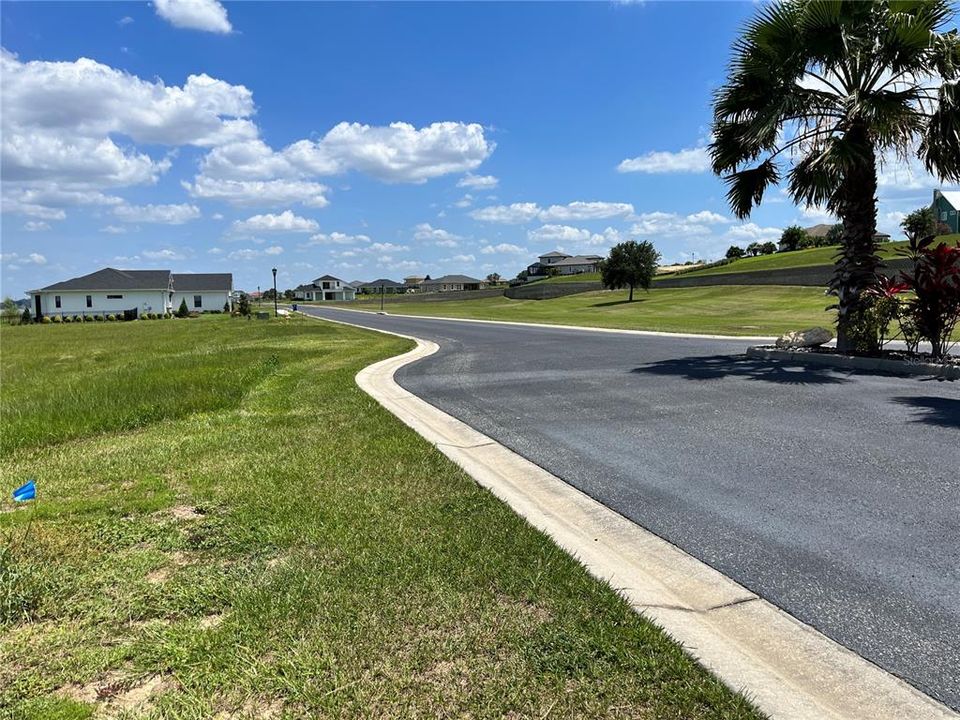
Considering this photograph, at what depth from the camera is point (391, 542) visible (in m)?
3.75

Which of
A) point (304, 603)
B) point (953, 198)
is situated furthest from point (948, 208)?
point (304, 603)

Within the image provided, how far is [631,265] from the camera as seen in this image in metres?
63.0

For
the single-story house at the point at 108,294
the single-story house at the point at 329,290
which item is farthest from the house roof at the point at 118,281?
the single-story house at the point at 329,290

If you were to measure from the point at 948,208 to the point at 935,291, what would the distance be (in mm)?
73594

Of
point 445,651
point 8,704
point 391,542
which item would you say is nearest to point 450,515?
point 391,542

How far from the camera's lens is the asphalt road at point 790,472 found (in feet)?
10.1

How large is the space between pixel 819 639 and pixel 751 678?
53 cm

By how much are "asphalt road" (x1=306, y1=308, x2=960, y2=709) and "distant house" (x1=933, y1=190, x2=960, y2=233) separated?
74239mm

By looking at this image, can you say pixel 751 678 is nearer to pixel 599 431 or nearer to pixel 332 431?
pixel 599 431

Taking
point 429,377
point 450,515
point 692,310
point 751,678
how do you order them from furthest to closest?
point 692,310 → point 429,377 → point 450,515 → point 751,678

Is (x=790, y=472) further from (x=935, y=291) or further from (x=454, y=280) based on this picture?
(x=454, y=280)

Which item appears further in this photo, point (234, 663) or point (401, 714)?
point (234, 663)

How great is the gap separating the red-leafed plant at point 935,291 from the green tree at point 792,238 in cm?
10027

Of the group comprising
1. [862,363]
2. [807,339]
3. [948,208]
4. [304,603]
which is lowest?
[304,603]
